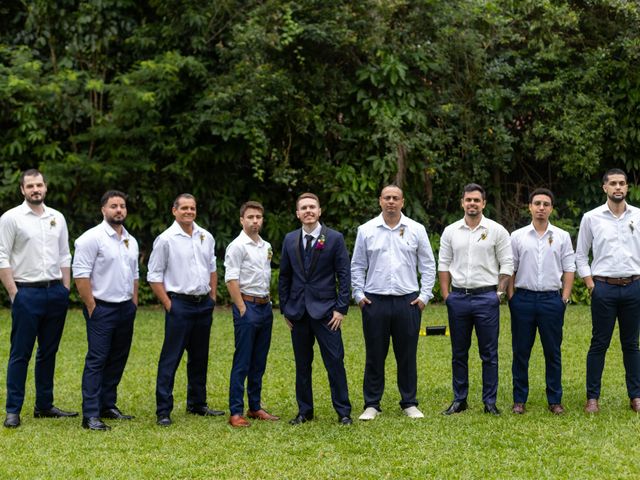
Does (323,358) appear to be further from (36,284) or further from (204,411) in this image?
(36,284)

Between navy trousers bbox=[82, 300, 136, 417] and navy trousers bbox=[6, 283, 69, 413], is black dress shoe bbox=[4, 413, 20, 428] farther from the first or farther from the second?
navy trousers bbox=[82, 300, 136, 417]

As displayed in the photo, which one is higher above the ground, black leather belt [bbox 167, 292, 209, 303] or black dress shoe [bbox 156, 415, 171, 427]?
black leather belt [bbox 167, 292, 209, 303]

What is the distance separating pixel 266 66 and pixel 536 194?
7.73 metres

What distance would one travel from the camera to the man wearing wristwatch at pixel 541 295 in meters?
7.32

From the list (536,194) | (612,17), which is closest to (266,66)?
(612,17)

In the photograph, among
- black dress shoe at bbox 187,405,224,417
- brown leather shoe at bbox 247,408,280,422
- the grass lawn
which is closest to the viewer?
the grass lawn

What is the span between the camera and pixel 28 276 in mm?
7160

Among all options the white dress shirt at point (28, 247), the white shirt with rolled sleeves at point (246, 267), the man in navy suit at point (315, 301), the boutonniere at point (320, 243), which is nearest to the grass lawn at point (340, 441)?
the man in navy suit at point (315, 301)

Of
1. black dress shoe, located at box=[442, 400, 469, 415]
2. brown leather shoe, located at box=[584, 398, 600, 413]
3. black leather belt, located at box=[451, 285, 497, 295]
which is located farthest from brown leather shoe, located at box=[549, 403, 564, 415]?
black leather belt, located at box=[451, 285, 497, 295]

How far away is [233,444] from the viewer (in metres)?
6.46

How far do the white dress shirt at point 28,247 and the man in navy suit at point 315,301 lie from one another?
1849 mm

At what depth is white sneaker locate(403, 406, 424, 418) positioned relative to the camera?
23.8 feet

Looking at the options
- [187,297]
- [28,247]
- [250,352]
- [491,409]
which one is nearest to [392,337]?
[491,409]

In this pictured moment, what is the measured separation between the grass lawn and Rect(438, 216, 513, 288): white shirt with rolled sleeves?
3.52ft
